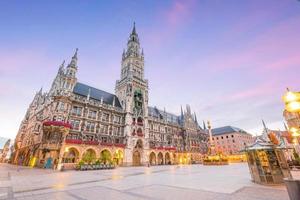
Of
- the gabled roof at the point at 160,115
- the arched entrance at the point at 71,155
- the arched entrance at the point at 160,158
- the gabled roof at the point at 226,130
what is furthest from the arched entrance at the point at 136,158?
the gabled roof at the point at 226,130

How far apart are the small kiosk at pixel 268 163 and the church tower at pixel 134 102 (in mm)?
33543

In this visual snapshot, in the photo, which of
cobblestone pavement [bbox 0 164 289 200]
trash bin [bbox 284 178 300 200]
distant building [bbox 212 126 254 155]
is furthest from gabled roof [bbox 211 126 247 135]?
trash bin [bbox 284 178 300 200]

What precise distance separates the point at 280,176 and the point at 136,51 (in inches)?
2195

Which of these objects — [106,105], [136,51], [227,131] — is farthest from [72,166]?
[227,131]

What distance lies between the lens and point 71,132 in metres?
33.6

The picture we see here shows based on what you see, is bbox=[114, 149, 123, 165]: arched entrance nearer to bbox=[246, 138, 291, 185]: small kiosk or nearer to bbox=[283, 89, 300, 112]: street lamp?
bbox=[246, 138, 291, 185]: small kiosk

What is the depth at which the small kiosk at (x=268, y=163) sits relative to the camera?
10.0 meters

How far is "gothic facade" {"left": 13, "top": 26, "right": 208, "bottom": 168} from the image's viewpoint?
100.0 ft

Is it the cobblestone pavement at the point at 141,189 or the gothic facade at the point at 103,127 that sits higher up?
the gothic facade at the point at 103,127

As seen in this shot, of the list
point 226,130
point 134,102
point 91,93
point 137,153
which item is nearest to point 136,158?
point 137,153

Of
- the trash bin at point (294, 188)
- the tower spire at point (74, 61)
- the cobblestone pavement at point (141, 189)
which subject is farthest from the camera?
the tower spire at point (74, 61)

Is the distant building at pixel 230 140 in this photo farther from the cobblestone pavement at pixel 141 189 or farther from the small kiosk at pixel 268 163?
the cobblestone pavement at pixel 141 189

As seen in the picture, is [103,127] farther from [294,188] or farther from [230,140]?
[230,140]

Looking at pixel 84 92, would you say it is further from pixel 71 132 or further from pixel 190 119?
pixel 190 119
